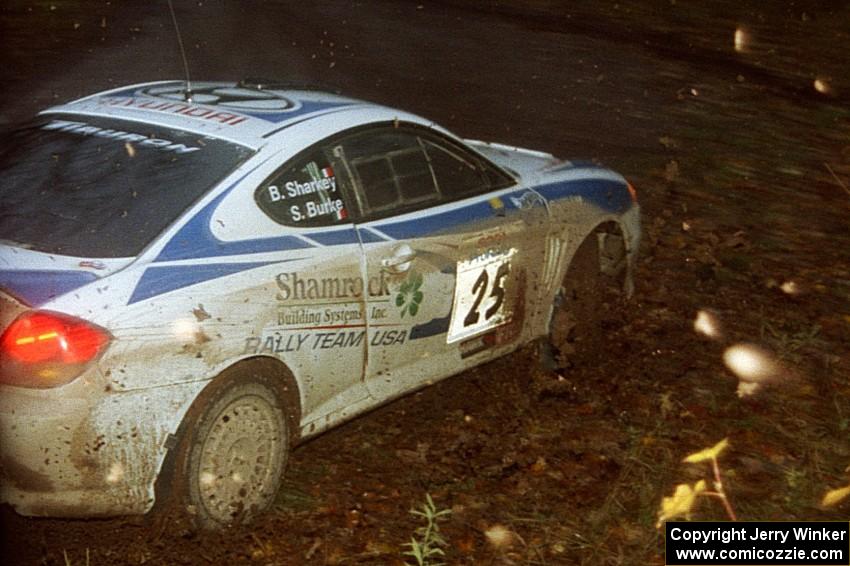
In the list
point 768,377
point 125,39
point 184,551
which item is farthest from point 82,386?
point 125,39

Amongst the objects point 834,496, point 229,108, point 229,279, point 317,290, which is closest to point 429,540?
point 317,290

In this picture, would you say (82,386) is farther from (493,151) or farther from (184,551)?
(493,151)

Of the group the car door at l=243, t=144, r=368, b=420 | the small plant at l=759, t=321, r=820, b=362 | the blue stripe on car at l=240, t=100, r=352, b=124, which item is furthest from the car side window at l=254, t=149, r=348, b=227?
the small plant at l=759, t=321, r=820, b=362

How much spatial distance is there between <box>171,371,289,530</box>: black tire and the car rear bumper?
127 mm

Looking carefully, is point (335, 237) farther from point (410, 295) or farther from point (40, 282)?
point (40, 282)

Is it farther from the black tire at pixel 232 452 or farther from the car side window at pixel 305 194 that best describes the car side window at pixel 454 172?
the black tire at pixel 232 452

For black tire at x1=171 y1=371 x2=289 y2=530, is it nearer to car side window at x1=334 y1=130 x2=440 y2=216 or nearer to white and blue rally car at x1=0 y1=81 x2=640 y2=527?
white and blue rally car at x1=0 y1=81 x2=640 y2=527

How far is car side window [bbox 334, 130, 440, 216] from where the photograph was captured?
580cm

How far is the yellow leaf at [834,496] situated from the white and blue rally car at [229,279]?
181cm

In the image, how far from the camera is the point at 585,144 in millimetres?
12602

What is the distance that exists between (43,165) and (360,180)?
1422 mm

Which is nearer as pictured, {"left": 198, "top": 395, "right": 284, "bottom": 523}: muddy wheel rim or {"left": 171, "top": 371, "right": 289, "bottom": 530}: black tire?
{"left": 171, "top": 371, "right": 289, "bottom": 530}: black tire

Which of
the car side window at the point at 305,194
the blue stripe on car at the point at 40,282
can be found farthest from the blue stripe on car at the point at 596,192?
the blue stripe on car at the point at 40,282

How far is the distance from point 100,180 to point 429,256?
1.58 meters
